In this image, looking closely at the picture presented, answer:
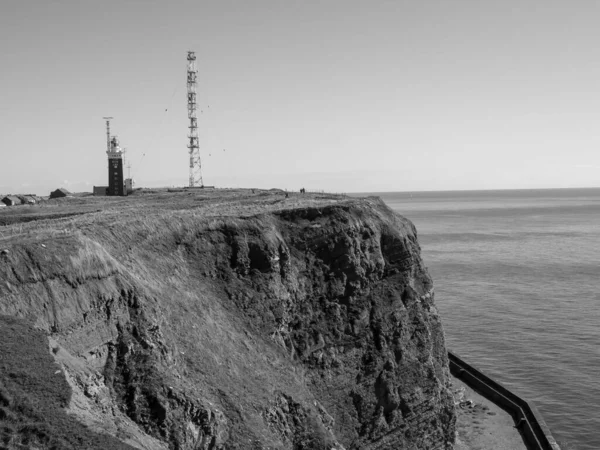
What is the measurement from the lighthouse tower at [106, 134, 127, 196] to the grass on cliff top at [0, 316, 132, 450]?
205ft

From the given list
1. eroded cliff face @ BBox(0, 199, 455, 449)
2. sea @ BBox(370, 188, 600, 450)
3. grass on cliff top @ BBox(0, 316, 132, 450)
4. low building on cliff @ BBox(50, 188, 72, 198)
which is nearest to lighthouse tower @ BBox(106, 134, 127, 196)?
low building on cliff @ BBox(50, 188, 72, 198)

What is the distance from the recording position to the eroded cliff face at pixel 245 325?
A: 969 inches

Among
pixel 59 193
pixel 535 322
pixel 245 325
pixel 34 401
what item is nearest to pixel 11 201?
pixel 59 193

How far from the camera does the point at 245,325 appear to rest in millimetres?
36938

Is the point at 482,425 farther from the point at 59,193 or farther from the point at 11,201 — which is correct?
the point at 59,193

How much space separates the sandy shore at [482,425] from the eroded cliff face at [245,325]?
5385mm

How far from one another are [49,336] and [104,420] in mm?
4719

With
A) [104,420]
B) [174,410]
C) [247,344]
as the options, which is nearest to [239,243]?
[247,344]

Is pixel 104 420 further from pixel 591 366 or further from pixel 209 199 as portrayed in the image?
pixel 591 366

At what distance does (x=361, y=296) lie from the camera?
4441 cm

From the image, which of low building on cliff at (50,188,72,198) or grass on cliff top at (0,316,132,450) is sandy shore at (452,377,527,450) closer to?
grass on cliff top at (0,316,132,450)

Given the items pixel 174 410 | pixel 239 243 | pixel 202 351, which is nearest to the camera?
pixel 174 410

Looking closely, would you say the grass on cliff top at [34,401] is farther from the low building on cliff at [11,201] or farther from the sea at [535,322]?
the low building on cliff at [11,201]

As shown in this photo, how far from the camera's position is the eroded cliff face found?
24.6 m
